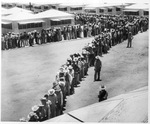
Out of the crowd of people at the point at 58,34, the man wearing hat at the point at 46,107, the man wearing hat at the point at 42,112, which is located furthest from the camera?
the crowd of people at the point at 58,34

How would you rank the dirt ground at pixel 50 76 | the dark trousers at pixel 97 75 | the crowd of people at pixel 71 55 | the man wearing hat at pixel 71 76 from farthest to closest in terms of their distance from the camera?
1. the dark trousers at pixel 97 75
2. the man wearing hat at pixel 71 76
3. the dirt ground at pixel 50 76
4. the crowd of people at pixel 71 55

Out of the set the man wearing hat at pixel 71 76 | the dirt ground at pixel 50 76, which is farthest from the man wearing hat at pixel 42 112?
the man wearing hat at pixel 71 76

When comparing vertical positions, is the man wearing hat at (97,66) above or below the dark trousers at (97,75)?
above

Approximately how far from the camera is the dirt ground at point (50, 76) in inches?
301

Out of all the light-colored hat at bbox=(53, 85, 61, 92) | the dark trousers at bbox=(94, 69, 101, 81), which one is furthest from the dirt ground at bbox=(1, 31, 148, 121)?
the light-colored hat at bbox=(53, 85, 61, 92)

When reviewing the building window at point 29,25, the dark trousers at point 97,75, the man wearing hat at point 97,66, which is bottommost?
the dark trousers at point 97,75

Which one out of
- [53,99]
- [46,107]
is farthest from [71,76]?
[46,107]

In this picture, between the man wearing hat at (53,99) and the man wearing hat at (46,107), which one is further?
the man wearing hat at (53,99)

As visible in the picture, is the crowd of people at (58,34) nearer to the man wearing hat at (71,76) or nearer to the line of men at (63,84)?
the line of men at (63,84)

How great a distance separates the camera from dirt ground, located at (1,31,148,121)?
7.65 meters

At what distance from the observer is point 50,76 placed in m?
9.70

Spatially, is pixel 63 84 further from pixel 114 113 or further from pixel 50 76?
pixel 50 76

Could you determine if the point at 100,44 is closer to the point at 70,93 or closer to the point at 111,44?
the point at 111,44

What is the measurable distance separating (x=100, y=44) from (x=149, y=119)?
20.1 ft
